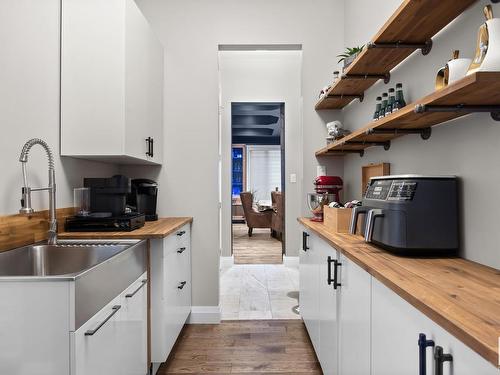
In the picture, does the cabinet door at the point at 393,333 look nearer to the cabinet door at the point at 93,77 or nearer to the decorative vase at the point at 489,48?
the decorative vase at the point at 489,48

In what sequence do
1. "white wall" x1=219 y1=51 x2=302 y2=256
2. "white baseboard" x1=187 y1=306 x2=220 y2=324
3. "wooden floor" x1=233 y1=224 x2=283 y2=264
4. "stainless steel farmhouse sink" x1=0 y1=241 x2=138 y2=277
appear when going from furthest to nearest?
"wooden floor" x1=233 y1=224 x2=283 y2=264 → "white wall" x1=219 y1=51 x2=302 y2=256 → "white baseboard" x1=187 y1=306 x2=220 y2=324 → "stainless steel farmhouse sink" x1=0 y1=241 x2=138 y2=277

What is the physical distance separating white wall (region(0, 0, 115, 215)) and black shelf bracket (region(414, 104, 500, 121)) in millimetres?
1758

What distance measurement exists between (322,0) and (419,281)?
2.76 metres

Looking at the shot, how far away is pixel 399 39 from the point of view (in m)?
1.65

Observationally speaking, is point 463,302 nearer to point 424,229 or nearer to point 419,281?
point 419,281

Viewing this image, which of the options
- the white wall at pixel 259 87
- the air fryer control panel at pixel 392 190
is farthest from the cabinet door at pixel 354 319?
the white wall at pixel 259 87

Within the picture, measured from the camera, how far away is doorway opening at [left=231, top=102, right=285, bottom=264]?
20.5ft

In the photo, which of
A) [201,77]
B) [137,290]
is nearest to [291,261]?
[201,77]

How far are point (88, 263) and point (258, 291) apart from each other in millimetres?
2380

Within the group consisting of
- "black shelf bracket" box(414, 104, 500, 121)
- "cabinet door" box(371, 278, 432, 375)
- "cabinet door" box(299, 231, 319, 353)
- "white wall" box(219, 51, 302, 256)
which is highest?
"white wall" box(219, 51, 302, 256)

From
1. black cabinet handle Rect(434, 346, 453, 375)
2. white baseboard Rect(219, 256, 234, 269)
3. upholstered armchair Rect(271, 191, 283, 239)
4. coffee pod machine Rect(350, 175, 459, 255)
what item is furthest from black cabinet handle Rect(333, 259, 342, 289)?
upholstered armchair Rect(271, 191, 283, 239)

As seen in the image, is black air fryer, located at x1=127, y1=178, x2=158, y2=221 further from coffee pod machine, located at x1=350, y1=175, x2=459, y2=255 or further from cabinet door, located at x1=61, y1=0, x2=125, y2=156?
coffee pod machine, located at x1=350, y1=175, x2=459, y2=255

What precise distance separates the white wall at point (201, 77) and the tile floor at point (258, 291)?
1.46ft

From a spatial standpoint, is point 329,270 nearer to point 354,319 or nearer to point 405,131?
point 354,319
